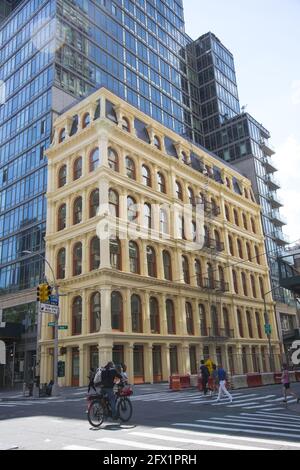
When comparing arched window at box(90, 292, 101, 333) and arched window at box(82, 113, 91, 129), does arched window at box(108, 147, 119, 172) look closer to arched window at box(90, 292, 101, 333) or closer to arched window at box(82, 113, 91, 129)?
arched window at box(82, 113, 91, 129)

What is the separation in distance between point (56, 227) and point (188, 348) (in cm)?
1679

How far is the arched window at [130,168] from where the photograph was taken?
124ft

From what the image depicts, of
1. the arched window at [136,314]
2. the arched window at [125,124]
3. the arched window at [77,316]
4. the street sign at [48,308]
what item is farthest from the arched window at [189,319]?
the arched window at [125,124]

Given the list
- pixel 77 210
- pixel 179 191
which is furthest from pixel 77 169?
pixel 179 191

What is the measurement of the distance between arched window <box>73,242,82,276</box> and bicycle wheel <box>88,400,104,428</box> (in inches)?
940

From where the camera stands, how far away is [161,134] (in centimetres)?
4309

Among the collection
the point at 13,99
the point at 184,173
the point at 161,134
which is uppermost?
the point at 13,99

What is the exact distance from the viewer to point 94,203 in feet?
116

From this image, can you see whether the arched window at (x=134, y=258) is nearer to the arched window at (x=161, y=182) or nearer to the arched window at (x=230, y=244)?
the arched window at (x=161, y=182)

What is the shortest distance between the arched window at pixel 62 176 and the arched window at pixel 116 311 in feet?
43.6

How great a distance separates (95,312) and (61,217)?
36.3 feet

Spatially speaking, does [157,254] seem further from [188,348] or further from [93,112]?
[93,112]

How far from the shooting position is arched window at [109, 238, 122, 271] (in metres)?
33.4
